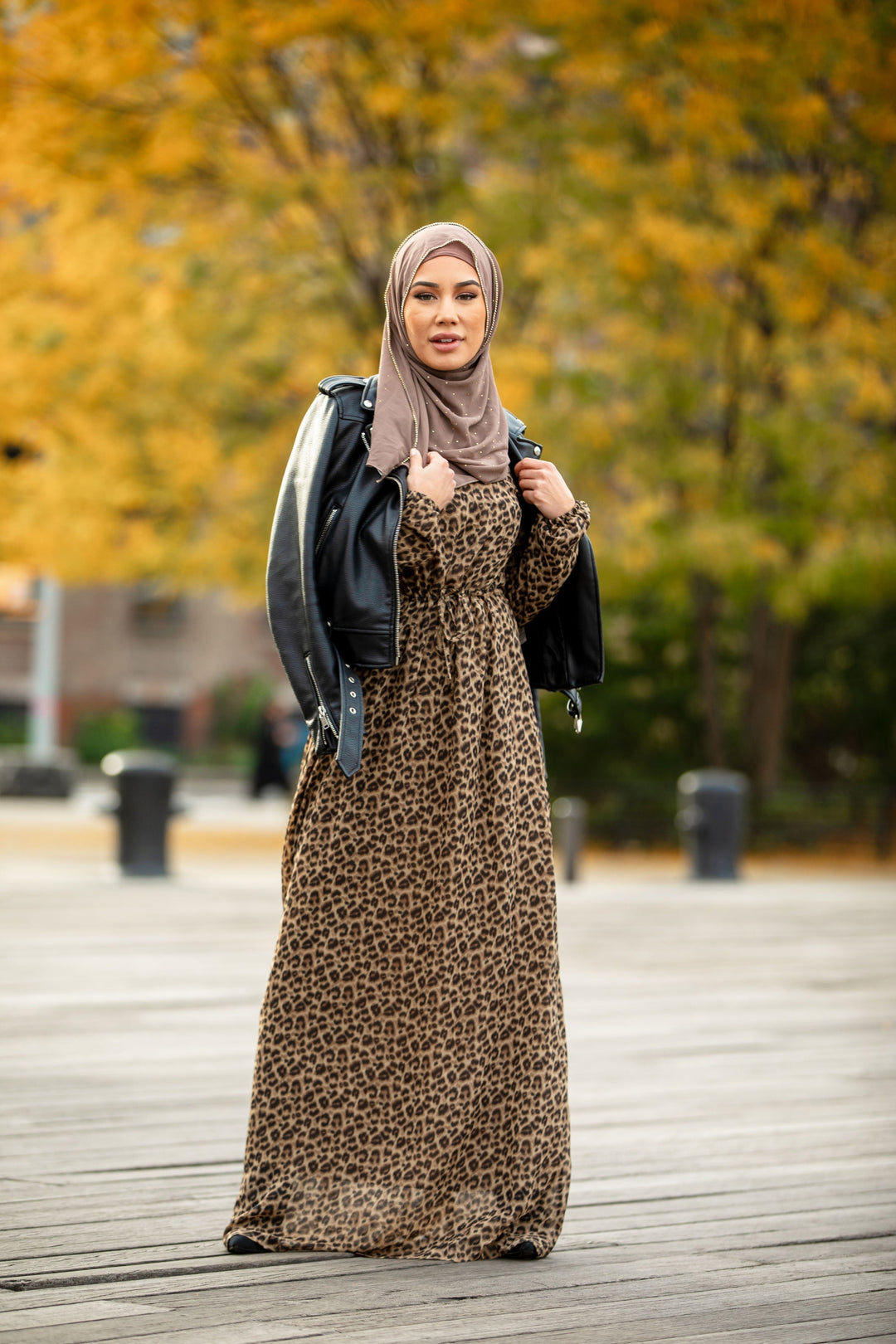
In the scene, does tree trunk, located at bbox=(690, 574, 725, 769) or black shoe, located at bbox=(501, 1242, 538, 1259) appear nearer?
black shoe, located at bbox=(501, 1242, 538, 1259)

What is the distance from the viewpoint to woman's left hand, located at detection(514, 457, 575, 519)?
377 cm

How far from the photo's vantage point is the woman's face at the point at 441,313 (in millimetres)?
3643

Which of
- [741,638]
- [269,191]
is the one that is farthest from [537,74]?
[741,638]

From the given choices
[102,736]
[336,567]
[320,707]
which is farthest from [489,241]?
[102,736]

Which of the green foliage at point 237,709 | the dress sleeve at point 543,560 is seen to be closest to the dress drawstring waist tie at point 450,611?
the dress sleeve at point 543,560

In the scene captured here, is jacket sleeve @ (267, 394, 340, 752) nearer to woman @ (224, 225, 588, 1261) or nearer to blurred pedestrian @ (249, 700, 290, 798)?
woman @ (224, 225, 588, 1261)

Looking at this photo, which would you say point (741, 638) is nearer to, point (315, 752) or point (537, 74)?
point (537, 74)

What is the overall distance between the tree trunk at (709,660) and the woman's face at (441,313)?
12.9 metres

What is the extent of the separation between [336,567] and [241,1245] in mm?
1378

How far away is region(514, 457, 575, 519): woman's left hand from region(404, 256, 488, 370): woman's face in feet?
0.93

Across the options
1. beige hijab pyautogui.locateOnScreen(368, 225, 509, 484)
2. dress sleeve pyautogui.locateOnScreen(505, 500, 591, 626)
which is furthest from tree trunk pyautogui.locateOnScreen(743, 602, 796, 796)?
beige hijab pyautogui.locateOnScreen(368, 225, 509, 484)

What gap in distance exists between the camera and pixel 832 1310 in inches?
128

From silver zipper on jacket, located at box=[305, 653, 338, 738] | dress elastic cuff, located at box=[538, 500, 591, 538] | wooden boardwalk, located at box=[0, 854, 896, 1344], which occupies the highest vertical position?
dress elastic cuff, located at box=[538, 500, 591, 538]

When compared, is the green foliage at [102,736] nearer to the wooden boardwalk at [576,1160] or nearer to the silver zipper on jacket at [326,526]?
the wooden boardwalk at [576,1160]
